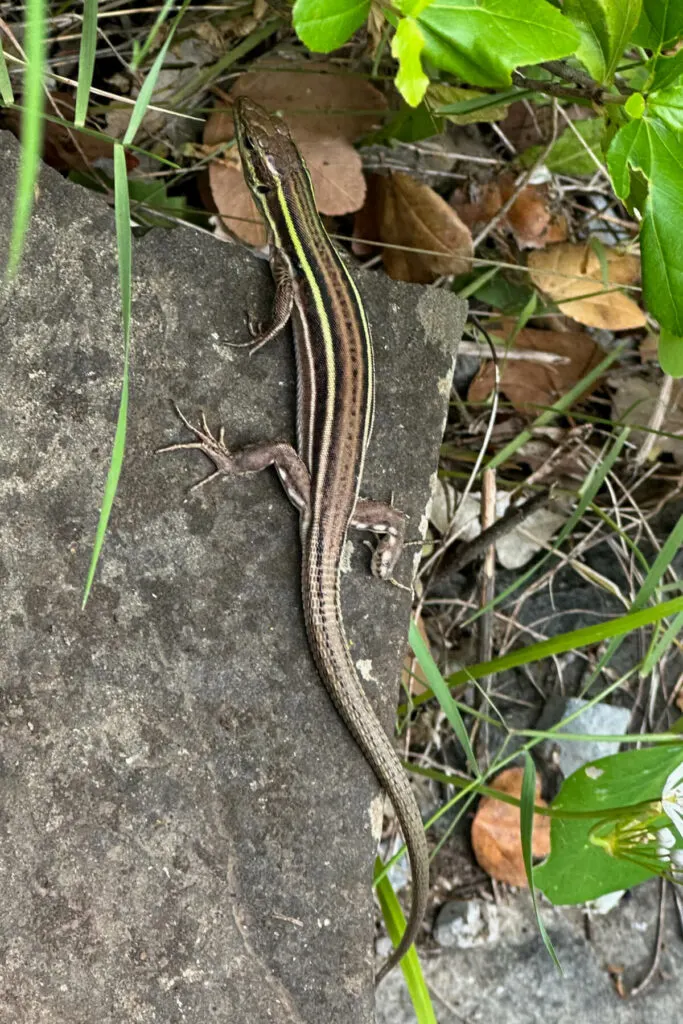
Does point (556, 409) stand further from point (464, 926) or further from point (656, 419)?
point (464, 926)

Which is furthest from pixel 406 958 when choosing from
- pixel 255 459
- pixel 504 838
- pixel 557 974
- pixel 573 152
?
pixel 573 152

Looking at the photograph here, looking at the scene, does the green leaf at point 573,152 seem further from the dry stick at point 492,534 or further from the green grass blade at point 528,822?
the green grass blade at point 528,822

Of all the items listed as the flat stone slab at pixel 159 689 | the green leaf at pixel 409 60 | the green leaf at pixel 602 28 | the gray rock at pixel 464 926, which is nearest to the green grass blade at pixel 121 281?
the flat stone slab at pixel 159 689

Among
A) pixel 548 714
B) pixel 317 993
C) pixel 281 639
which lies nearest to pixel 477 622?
pixel 548 714

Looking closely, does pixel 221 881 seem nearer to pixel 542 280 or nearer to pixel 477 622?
pixel 477 622

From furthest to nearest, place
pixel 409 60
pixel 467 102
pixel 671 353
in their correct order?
pixel 467 102, pixel 671 353, pixel 409 60
